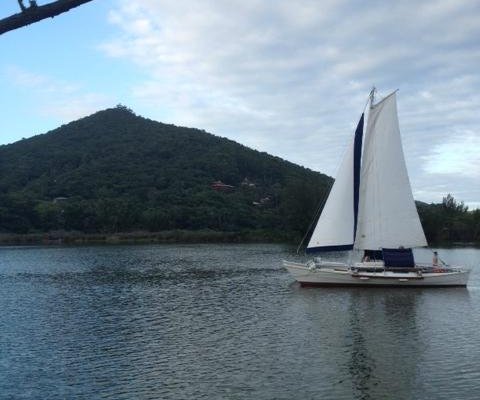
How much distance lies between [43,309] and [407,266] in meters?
22.7

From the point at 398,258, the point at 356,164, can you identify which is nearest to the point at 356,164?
the point at 356,164

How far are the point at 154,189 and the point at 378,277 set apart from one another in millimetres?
101046

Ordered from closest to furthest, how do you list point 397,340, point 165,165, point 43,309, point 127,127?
point 397,340 → point 43,309 → point 165,165 → point 127,127

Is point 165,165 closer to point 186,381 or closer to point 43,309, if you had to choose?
point 43,309

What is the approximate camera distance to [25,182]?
135000mm

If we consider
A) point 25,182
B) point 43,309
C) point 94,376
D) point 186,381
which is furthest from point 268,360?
point 25,182

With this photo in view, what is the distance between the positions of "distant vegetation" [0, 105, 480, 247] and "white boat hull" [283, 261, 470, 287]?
2846 inches

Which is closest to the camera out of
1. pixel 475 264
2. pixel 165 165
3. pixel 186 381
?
pixel 186 381

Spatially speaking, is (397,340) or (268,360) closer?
(268,360)

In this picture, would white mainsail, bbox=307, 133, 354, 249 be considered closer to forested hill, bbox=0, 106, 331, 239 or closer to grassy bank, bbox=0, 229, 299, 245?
grassy bank, bbox=0, 229, 299, 245

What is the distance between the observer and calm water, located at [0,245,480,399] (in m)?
16.4

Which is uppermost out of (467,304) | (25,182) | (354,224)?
(25,182)

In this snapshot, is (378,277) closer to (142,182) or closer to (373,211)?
(373,211)

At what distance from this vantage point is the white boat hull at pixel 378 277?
36.6m
